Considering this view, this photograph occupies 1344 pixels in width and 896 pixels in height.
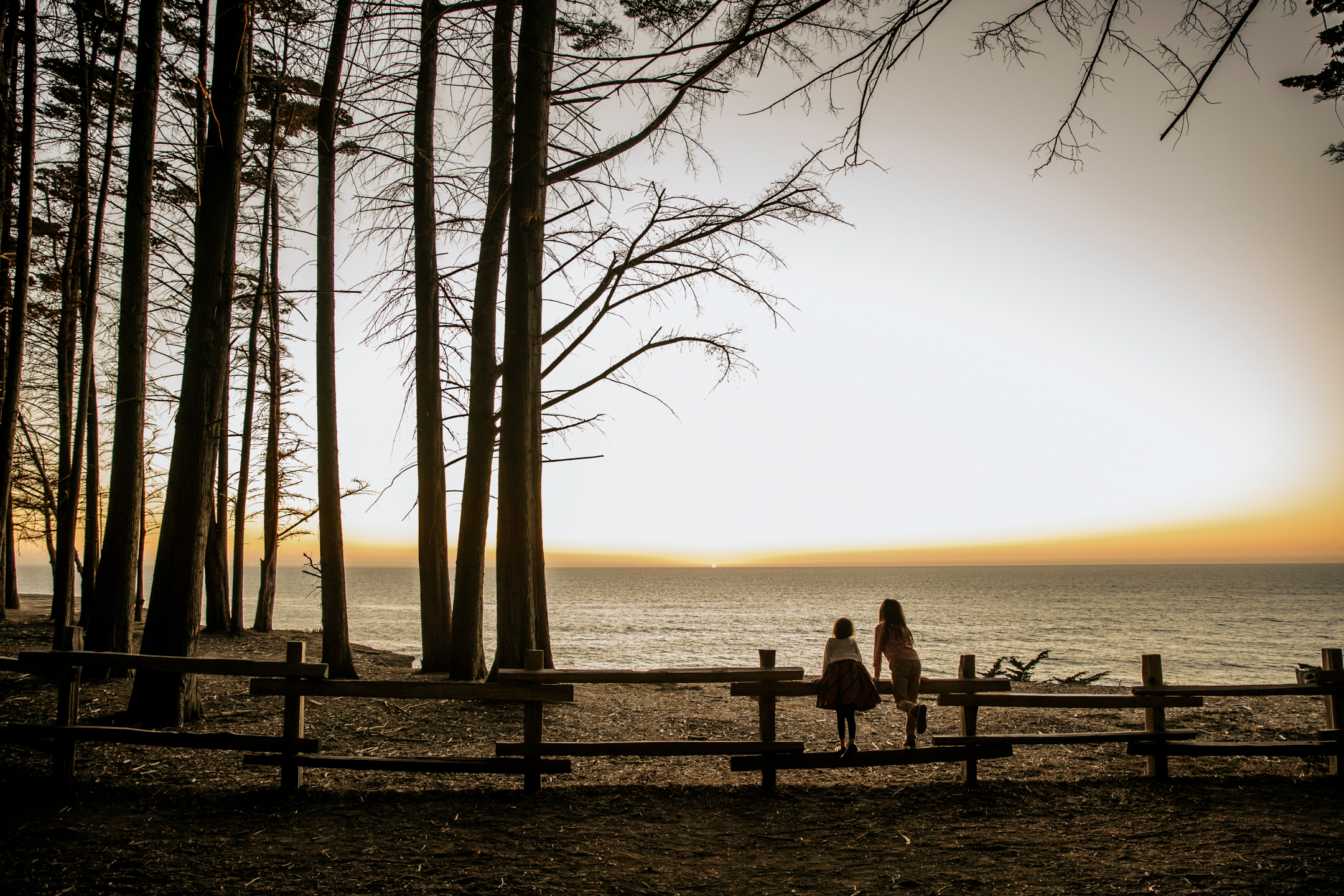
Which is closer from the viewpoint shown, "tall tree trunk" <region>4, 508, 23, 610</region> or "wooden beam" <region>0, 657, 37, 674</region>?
"wooden beam" <region>0, 657, 37, 674</region>

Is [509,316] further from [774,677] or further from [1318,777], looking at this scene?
[1318,777]

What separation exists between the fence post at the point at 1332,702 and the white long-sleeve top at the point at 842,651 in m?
4.52

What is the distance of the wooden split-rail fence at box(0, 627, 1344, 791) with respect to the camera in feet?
20.1

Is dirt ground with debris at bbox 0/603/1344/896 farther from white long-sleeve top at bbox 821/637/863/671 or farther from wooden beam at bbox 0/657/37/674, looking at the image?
white long-sleeve top at bbox 821/637/863/671

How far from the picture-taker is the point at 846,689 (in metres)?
6.56

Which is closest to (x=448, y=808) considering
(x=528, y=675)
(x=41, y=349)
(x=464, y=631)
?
(x=528, y=675)

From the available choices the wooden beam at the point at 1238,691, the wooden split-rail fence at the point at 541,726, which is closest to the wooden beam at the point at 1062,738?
the wooden split-rail fence at the point at 541,726

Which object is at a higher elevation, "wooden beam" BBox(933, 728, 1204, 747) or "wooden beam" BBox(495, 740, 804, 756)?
"wooden beam" BBox(495, 740, 804, 756)

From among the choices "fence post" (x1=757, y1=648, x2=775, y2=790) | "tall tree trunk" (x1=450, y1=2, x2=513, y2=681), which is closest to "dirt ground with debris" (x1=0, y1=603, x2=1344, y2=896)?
"fence post" (x1=757, y1=648, x2=775, y2=790)

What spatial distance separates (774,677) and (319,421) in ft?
→ 28.2

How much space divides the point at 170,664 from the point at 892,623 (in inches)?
248

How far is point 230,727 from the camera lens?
823cm

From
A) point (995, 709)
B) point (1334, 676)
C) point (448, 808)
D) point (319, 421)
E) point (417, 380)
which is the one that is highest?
point (417, 380)

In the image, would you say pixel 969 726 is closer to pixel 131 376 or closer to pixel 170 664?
pixel 170 664
